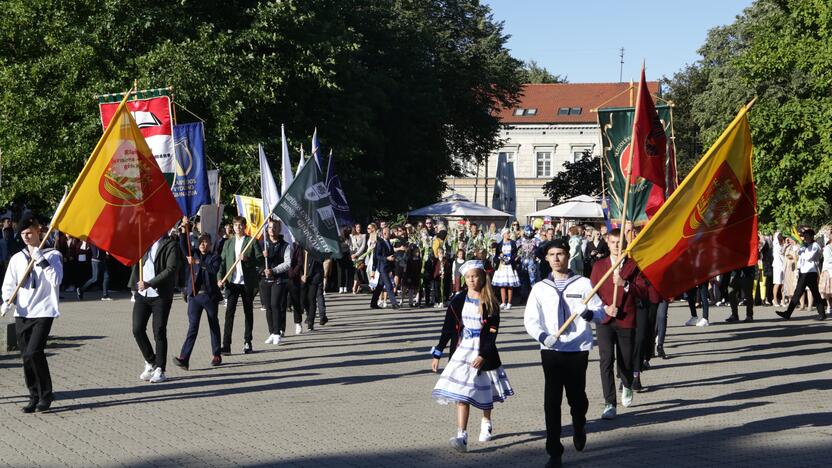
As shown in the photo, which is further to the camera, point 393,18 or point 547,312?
point 393,18

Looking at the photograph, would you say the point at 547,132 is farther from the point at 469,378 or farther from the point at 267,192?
the point at 469,378

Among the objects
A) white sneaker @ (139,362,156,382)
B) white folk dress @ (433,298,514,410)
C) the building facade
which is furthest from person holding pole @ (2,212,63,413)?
the building facade

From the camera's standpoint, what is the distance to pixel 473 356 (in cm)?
922

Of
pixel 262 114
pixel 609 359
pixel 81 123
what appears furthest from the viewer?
pixel 262 114

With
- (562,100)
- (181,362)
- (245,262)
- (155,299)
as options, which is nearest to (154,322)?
(155,299)

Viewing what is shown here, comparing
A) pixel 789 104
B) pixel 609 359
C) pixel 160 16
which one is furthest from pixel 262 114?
pixel 609 359

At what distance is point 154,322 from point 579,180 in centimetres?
5572

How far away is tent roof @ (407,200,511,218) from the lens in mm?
38594

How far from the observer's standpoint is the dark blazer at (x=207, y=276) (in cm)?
1452

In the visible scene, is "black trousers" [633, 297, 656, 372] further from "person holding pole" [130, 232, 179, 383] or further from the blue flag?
the blue flag

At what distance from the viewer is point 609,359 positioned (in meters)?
10.9

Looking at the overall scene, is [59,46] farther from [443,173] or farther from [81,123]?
[443,173]

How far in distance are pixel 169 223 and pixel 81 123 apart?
21.5m

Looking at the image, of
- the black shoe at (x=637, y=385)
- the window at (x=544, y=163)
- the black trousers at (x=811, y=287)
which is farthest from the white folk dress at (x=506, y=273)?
the window at (x=544, y=163)
